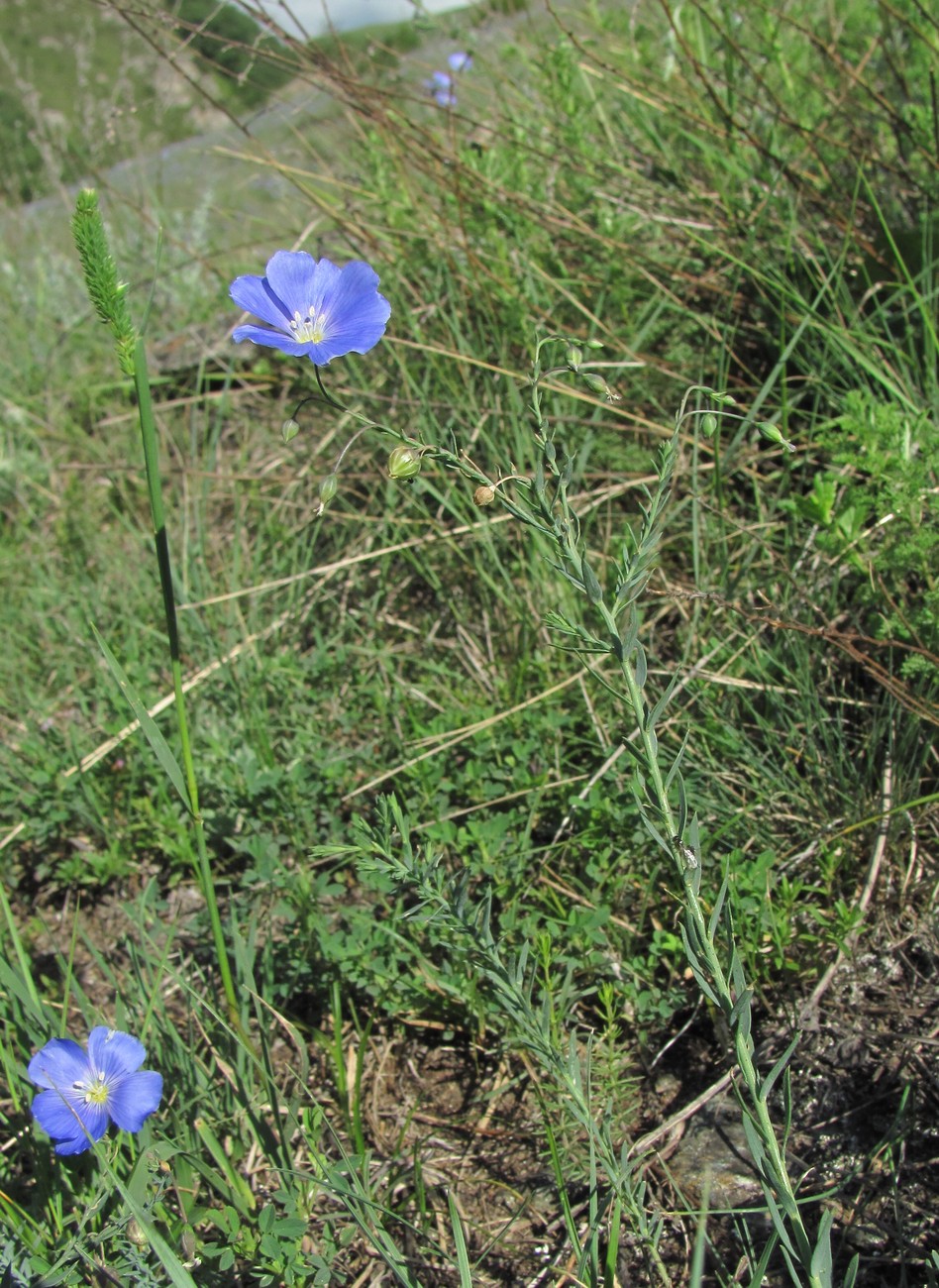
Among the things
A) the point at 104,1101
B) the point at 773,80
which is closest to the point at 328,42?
the point at 773,80

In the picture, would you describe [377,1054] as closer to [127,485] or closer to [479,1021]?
[479,1021]

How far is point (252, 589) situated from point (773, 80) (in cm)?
209

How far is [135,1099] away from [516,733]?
938 millimetres

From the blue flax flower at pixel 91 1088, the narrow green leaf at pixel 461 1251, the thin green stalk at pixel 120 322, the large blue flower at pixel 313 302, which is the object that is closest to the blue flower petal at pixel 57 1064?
the blue flax flower at pixel 91 1088

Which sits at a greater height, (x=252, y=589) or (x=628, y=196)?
(x=628, y=196)

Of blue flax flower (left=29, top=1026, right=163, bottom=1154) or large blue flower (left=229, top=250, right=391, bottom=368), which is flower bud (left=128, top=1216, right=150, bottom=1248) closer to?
blue flax flower (left=29, top=1026, right=163, bottom=1154)

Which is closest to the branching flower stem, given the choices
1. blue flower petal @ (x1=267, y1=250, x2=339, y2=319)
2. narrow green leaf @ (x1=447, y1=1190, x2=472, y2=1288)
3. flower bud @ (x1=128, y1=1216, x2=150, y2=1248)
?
blue flower petal @ (x1=267, y1=250, x2=339, y2=319)

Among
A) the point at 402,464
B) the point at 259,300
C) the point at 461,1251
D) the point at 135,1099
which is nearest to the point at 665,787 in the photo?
the point at 402,464

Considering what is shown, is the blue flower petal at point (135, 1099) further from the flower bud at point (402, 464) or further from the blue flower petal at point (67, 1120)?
the flower bud at point (402, 464)

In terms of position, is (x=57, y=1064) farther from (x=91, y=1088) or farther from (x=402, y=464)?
(x=402, y=464)

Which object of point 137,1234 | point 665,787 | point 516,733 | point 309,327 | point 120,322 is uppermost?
point 120,322

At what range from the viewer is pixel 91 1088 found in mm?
1384

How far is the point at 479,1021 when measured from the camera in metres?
1.61

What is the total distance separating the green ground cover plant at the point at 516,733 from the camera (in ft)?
4.23
